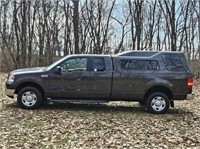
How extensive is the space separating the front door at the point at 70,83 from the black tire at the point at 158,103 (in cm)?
199

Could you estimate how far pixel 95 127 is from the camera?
766 centimetres

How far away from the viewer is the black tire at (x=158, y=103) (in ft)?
31.9

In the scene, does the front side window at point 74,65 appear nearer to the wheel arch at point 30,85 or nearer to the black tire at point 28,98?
the wheel arch at point 30,85

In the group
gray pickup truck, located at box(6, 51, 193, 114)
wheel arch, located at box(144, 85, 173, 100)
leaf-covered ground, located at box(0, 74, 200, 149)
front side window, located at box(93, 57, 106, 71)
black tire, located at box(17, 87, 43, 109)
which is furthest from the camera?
wheel arch, located at box(144, 85, 173, 100)

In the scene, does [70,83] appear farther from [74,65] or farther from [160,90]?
[160,90]

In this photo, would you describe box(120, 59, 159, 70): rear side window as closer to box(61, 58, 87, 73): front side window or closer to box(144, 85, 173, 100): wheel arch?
box(144, 85, 173, 100): wheel arch

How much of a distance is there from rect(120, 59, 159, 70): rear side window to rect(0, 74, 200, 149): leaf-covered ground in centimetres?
142

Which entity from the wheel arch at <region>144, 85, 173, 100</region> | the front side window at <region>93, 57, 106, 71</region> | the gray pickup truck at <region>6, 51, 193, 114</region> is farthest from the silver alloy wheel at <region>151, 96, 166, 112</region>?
the front side window at <region>93, 57, 106, 71</region>

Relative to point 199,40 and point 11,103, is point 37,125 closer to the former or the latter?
point 11,103

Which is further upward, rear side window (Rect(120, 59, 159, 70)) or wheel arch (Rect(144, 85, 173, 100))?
rear side window (Rect(120, 59, 159, 70))

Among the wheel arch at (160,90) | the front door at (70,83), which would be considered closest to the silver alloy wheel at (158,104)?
the wheel arch at (160,90)

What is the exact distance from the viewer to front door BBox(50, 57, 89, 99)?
9.59 metres

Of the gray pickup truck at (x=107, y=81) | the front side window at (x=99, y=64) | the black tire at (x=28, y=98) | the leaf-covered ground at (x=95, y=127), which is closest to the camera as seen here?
the leaf-covered ground at (x=95, y=127)

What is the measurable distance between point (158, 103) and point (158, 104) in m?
0.03
